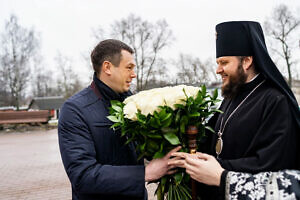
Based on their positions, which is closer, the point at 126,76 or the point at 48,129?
the point at 126,76

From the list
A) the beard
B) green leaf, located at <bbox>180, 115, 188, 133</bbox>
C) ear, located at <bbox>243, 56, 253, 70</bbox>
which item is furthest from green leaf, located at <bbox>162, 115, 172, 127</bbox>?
ear, located at <bbox>243, 56, 253, 70</bbox>

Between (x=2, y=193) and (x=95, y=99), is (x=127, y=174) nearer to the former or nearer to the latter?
(x=95, y=99)

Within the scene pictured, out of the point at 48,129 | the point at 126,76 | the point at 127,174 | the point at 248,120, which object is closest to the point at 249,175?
the point at 248,120

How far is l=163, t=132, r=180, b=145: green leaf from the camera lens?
1555 millimetres

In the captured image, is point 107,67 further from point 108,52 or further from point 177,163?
point 177,163

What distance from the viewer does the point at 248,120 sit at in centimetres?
176

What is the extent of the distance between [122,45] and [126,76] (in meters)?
0.28

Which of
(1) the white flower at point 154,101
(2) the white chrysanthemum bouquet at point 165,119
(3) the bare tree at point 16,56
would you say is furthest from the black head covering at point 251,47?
(3) the bare tree at point 16,56

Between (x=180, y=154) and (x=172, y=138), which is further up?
(x=172, y=138)

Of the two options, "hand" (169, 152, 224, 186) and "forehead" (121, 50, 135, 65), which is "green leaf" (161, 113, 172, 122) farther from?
"forehead" (121, 50, 135, 65)

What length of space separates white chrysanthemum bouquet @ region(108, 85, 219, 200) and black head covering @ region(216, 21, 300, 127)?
17.0 inches

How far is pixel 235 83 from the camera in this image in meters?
1.92

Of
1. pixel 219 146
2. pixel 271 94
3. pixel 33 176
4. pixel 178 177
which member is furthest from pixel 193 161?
pixel 33 176

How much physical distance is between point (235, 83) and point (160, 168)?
89 cm
